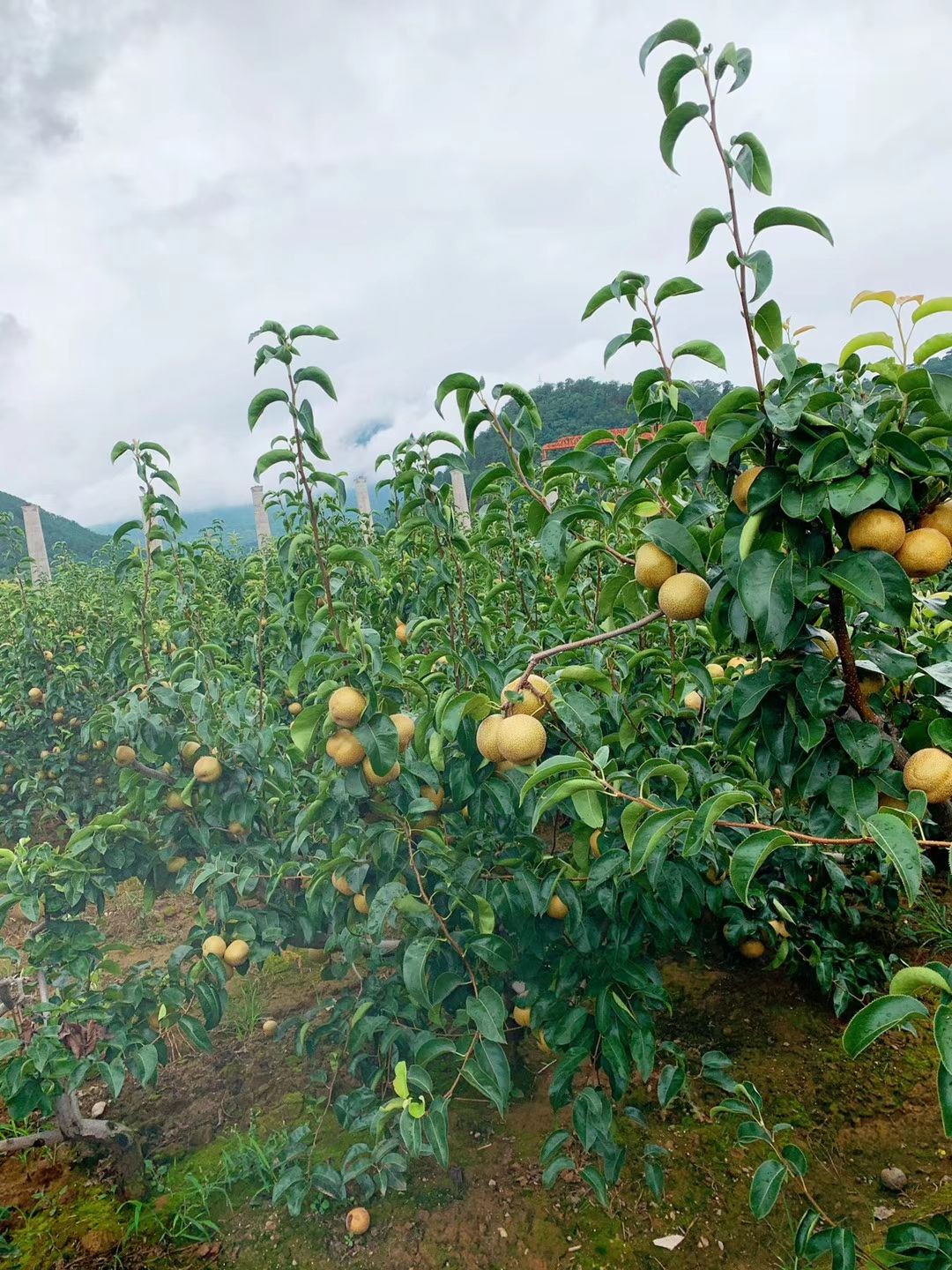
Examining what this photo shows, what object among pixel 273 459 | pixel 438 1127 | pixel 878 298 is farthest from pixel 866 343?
pixel 438 1127

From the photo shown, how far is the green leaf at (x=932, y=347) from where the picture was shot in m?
1.07

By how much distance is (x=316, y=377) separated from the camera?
1591mm

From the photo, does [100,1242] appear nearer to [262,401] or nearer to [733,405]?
[262,401]

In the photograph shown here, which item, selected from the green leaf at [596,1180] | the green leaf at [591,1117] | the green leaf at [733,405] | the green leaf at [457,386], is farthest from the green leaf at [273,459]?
the green leaf at [596,1180]

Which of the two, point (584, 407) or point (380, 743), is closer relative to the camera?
point (380, 743)

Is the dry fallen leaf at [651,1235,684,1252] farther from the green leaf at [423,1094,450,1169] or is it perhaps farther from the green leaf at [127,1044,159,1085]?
the green leaf at [127,1044,159,1085]

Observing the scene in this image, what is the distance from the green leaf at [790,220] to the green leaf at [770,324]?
10 centimetres

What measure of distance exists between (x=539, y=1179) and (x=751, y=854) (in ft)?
5.68

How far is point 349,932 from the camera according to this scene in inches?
80.0

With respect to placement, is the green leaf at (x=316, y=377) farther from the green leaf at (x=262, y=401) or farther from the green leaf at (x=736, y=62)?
the green leaf at (x=736, y=62)

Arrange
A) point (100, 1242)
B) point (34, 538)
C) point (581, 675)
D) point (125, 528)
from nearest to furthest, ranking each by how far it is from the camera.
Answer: point (581, 675) → point (100, 1242) → point (125, 528) → point (34, 538)

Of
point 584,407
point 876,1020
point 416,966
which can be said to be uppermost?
point 584,407

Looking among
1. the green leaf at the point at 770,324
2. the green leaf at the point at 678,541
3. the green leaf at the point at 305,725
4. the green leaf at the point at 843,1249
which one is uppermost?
the green leaf at the point at 770,324

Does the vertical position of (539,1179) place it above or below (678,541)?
below
